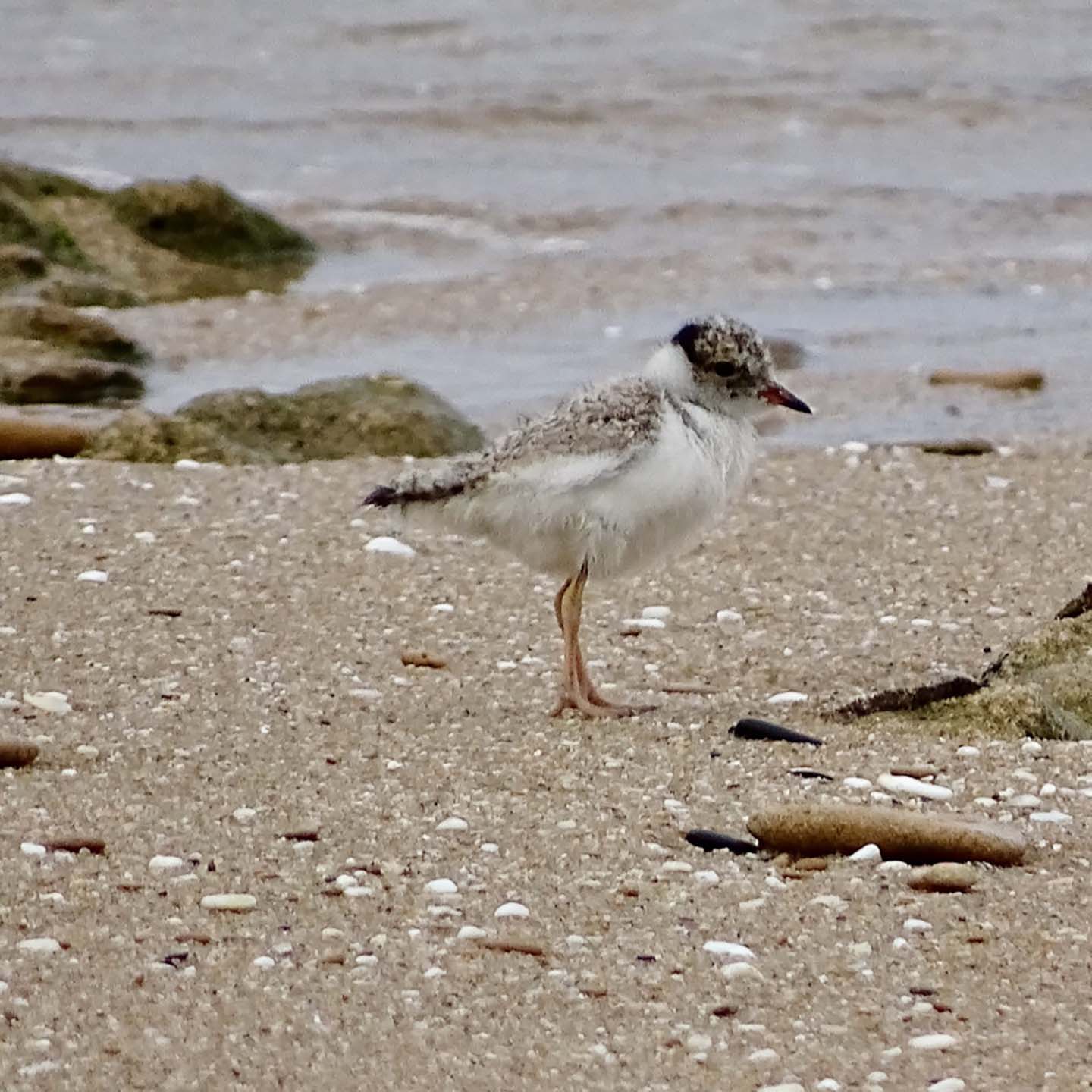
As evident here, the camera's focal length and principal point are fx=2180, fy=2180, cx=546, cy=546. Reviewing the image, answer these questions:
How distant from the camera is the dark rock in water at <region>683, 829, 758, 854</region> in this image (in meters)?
3.92

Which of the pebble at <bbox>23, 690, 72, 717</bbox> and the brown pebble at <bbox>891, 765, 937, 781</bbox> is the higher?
the brown pebble at <bbox>891, 765, 937, 781</bbox>

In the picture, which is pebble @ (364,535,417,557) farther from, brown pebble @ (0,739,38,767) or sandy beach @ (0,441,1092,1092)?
brown pebble @ (0,739,38,767)

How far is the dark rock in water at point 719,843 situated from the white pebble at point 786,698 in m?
1.01

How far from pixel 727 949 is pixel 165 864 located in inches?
39.6

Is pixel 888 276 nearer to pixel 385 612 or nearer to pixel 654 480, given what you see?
pixel 385 612

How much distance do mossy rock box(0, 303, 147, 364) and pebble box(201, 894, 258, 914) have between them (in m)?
6.05

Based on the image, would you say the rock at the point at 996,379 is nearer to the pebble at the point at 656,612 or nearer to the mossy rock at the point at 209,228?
the pebble at the point at 656,612

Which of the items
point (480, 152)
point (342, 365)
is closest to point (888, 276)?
point (342, 365)

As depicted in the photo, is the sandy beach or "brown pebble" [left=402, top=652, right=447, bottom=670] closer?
the sandy beach

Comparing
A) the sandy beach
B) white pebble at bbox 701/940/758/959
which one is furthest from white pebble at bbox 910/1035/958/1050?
white pebble at bbox 701/940/758/959

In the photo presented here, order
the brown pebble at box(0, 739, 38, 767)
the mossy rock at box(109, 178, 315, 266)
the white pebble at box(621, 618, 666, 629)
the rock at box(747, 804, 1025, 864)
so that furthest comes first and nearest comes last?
the mossy rock at box(109, 178, 315, 266) < the white pebble at box(621, 618, 666, 629) < the brown pebble at box(0, 739, 38, 767) < the rock at box(747, 804, 1025, 864)

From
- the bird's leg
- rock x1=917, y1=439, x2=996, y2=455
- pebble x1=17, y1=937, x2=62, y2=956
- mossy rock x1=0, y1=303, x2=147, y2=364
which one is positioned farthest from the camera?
mossy rock x1=0, y1=303, x2=147, y2=364

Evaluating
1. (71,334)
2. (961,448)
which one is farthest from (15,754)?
(71,334)

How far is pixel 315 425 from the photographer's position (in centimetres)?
762
